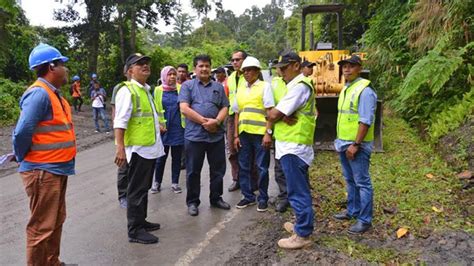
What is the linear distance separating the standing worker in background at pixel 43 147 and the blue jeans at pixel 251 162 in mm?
2334

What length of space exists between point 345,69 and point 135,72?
214 centimetres

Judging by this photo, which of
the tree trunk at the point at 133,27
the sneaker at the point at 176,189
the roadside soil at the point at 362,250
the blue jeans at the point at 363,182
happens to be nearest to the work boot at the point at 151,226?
the roadside soil at the point at 362,250

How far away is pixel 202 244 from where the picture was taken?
4148 millimetres

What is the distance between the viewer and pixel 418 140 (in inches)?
321

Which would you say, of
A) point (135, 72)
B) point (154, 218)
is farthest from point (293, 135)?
point (154, 218)

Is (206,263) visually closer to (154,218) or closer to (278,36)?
(154,218)

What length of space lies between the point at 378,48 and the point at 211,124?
773cm

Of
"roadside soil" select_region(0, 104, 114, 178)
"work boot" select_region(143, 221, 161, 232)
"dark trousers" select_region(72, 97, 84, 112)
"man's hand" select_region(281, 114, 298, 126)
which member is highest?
"man's hand" select_region(281, 114, 298, 126)

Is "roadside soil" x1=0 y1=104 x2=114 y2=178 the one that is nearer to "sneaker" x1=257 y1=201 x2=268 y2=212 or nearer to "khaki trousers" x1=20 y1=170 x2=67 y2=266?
"sneaker" x1=257 y1=201 x2=268 y2=212

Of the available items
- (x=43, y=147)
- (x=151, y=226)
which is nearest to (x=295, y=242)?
(x=151, y=226)

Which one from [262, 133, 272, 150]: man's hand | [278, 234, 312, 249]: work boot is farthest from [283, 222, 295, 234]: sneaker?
[262, 133, 272, 150]: man's hand

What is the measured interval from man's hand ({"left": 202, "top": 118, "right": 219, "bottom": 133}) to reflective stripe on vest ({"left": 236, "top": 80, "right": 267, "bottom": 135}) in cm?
39

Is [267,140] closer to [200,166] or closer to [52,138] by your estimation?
[200,166]

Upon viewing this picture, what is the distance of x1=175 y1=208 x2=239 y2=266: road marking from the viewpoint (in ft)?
12.5
